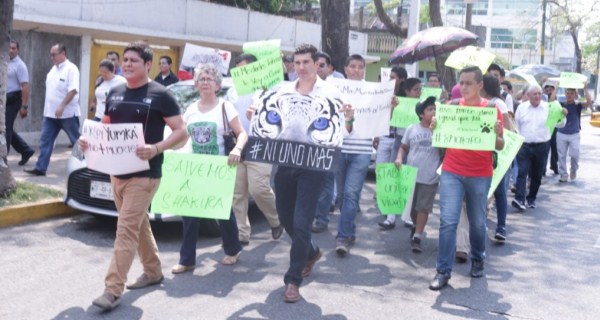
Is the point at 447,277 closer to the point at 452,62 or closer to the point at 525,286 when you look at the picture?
the point at 525,286

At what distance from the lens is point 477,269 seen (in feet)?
23.3

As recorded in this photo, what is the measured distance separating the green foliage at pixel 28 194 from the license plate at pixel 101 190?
41.2 inches

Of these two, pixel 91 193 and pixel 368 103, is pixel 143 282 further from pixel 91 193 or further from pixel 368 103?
pixel 368 103

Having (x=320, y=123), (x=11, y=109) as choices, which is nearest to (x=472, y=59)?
(x=320, y=123)

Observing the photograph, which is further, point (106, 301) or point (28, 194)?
point (28, 194)

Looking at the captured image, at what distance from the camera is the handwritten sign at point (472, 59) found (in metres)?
10.1

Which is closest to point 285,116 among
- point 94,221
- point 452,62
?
point 94,221

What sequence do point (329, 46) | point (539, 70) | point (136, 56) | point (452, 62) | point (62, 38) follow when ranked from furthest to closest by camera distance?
point (539, 70), point (62, 38), point (329, 46), point (452, 62), point (136, 56)

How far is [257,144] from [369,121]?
7.97 feet

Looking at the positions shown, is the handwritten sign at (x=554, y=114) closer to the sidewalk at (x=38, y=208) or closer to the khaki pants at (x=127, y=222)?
the sidewalk at (x=38, y=208)

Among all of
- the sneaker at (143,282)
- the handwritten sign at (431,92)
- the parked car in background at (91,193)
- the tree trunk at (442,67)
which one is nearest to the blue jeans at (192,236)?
the sneaker at (143,282)

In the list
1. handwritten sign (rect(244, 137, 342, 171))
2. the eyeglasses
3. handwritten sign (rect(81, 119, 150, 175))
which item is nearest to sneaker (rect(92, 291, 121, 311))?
handwritten sign (rect(81, 119, 150, 175))

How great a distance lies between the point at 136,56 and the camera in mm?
5664

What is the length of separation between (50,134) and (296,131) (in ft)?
18.8
